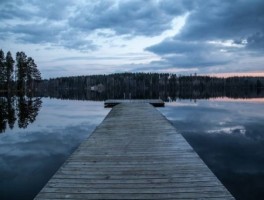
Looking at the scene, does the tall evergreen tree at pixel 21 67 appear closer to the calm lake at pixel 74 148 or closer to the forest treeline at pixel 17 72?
the forest treeline at pixel 17 72

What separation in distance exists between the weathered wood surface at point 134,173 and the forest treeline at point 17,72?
72.3 m

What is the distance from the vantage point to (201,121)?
22.4 meters

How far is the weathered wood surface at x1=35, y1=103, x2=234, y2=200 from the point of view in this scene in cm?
524

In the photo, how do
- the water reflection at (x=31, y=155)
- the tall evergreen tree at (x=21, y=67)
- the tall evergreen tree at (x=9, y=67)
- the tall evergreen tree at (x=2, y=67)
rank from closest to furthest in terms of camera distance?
the water reflection at (x=31, y=155), the tall evergreen tree at (x=2, y=67), the tall evergreen tree at (x=9, y=67), the tall evergreen tree at (x=21, y=67)

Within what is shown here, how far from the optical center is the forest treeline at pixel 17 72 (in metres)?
75.1

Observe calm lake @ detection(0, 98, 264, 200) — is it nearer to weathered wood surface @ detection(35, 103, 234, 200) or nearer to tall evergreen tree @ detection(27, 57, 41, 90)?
weathered wood surface @ detection(35, 103, 234, 200)

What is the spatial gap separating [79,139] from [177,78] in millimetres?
184033

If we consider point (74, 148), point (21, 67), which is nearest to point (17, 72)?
point (21, 67)

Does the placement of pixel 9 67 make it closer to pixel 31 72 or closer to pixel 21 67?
pixel 21 67

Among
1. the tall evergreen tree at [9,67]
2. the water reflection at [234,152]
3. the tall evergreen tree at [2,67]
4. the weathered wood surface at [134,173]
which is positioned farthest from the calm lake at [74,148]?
the tall evergreen tree at [9,67]

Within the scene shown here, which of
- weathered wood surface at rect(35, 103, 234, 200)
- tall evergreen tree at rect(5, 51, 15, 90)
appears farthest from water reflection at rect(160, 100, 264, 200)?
tall evergreen tree at rect(5, 51, 15, 90)

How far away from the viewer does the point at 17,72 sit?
82.1 metres

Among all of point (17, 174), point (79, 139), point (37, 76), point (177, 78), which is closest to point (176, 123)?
point (79, 139)

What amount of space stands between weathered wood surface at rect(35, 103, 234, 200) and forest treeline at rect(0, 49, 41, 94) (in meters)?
72.3
